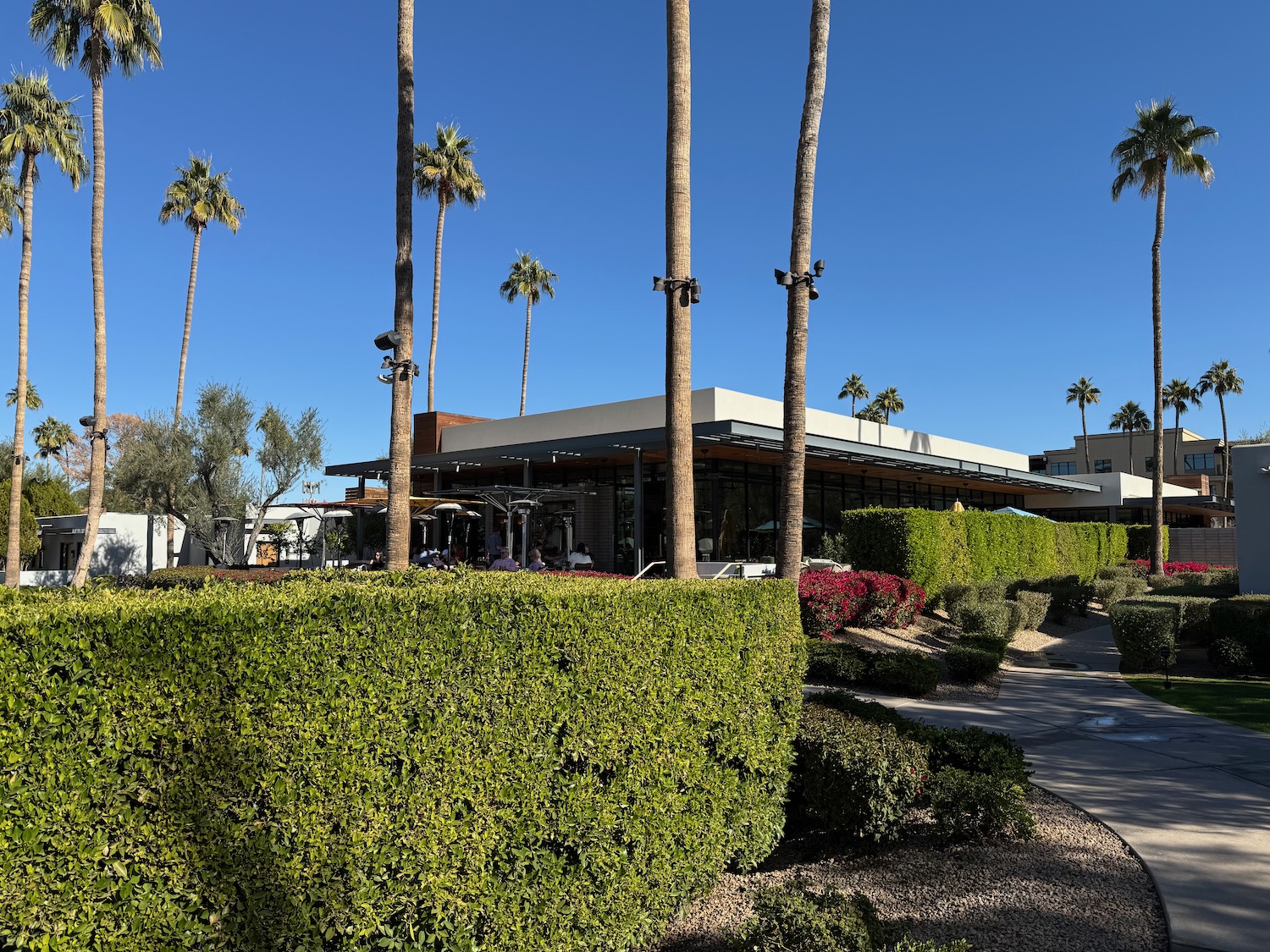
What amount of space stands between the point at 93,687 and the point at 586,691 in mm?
2331

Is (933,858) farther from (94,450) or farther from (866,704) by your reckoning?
(94,450)

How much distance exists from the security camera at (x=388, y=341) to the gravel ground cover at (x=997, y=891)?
26.4 feet

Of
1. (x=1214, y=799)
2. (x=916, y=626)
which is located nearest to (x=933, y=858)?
(x=1214, y=799)

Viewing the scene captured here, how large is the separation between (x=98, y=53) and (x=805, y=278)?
20.5 metres

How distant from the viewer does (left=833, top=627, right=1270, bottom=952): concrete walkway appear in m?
4.62

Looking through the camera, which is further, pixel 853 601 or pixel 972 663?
pixel 853 601

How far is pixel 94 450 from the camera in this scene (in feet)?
73.8

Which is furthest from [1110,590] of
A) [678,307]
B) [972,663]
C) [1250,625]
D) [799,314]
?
[678,307]

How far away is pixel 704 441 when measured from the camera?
2041 cm

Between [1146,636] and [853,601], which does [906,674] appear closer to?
[853,601]

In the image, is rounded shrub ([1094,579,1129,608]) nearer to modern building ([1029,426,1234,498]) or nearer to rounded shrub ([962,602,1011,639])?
rounded shrub ([962,602,1011,639])

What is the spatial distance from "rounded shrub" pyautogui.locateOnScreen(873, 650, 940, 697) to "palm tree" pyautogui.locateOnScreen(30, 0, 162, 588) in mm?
19463

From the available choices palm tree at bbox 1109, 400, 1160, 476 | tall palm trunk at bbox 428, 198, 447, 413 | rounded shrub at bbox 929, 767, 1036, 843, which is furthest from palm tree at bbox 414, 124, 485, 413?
palm tree at bbox 1109, 400, 1160, 476

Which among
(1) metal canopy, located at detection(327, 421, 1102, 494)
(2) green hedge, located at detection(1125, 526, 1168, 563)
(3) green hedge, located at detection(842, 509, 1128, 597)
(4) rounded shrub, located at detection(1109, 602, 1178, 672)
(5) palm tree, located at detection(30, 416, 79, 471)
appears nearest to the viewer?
(4) rounded shrub, located at detection(1109, 602, 1178, 672)
